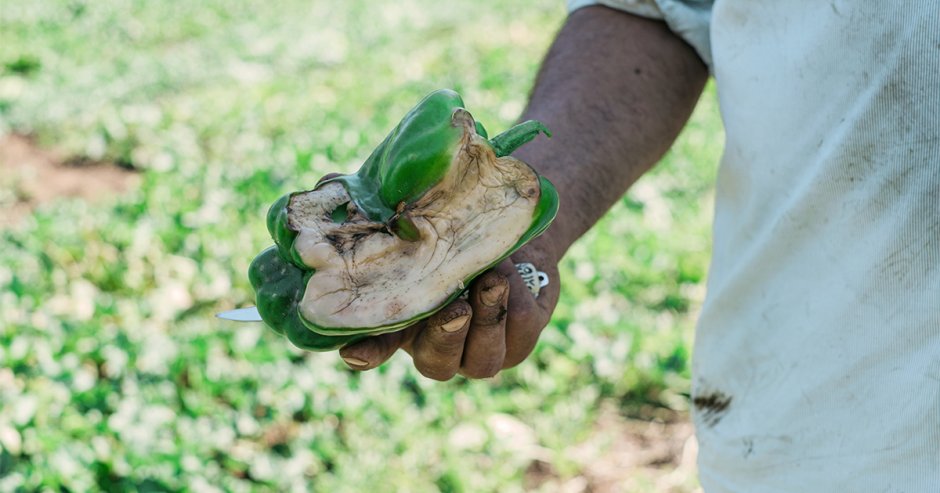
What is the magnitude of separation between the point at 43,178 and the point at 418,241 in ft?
18.4

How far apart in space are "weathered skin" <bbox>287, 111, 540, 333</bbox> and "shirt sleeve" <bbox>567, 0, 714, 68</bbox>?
699mm

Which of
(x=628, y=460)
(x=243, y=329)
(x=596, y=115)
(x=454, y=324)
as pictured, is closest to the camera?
(x=454, y=324)

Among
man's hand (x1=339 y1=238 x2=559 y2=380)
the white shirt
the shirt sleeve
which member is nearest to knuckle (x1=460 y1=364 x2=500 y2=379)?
man's hand (x1=339 y1=238 x2=559 y2=380)

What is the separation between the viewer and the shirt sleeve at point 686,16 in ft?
7.00

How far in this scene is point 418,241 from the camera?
1628 millimetres

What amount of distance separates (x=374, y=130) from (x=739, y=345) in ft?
17.9

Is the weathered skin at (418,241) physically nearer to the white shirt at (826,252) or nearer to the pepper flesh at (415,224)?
the pepper flesh at (415,224)

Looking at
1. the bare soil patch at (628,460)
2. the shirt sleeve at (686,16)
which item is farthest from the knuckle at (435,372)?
the bare soil patch at (628,460)

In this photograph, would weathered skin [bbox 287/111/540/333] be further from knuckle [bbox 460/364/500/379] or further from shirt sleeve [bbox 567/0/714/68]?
shirt sleeve [bbox 567/0/714/68]

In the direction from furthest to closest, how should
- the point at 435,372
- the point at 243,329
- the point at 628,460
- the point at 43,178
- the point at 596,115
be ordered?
the point at 43,178, the point at 243,329, the point at 628,460, the point at 596,115, the point at 435,372

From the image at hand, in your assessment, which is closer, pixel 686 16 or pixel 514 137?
pixel 514 137

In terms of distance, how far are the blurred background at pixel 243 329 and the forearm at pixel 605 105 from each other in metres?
1.67

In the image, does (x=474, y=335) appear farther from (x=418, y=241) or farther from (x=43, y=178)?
(x=43, y=178)

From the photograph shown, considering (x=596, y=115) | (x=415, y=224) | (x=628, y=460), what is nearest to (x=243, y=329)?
(x=628, y=460)
